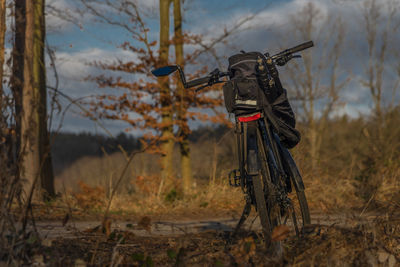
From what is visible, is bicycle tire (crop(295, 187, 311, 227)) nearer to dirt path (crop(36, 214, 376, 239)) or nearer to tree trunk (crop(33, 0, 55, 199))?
dirt path (crop(36, 214, 376, 239))

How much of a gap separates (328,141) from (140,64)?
15.1 meters

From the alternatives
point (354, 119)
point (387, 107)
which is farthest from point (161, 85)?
point (354, 119)

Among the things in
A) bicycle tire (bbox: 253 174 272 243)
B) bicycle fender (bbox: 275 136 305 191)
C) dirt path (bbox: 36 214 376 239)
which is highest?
bicycle fender (bbox: 275 136 305 191)

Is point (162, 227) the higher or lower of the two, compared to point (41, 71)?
lower

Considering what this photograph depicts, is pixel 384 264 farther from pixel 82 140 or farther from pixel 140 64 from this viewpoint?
pixel 82 140

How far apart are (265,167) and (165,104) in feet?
27.8

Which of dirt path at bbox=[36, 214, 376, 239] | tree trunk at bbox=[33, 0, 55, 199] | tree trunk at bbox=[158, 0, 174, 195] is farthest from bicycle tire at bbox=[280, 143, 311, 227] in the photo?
tree trunk at bbox=[33, 0, 55, 199]

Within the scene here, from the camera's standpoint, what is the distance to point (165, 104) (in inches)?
482

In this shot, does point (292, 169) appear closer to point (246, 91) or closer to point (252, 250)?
point (246, 91)

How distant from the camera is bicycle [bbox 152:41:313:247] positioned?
3.87 m

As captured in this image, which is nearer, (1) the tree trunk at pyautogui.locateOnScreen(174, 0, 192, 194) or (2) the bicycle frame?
(2) the bicycle frame

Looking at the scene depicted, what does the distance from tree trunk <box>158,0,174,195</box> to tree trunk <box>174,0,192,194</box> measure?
282mm

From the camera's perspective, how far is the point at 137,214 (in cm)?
909

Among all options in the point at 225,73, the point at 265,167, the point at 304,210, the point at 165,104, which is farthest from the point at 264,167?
the point at 165,104
